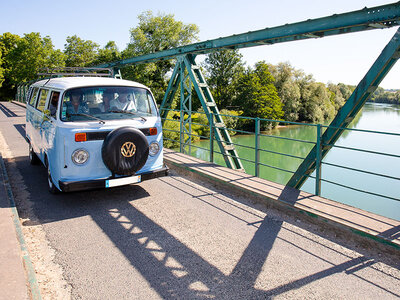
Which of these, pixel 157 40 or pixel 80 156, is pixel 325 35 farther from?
pixel 157 40

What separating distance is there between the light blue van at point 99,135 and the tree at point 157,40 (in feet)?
144

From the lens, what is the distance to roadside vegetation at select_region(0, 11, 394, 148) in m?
48.2

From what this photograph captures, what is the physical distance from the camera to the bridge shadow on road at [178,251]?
353 centimetres

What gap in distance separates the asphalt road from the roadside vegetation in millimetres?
37692

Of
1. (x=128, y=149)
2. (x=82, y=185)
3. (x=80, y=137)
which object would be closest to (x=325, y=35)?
(x=128, y=149)

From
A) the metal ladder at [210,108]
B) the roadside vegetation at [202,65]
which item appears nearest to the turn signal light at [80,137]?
the metal ladder at [210,108]

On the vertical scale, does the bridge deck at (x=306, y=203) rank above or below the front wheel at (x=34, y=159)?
below

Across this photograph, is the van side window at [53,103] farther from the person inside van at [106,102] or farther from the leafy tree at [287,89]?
the leafy tree at [287,89]

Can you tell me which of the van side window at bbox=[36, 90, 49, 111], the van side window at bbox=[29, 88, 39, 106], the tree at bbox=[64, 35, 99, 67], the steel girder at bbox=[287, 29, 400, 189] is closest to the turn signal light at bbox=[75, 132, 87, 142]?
the van side window at bbox=[36, 90, 49, 111]

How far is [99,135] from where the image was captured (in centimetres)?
577

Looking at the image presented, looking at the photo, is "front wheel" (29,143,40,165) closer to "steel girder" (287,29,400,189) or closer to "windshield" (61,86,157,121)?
"windshield" (61,86,157,121)

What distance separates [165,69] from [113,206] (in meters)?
50.5

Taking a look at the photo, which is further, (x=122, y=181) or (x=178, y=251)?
(x=122, y=181)

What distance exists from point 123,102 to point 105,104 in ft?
1.23
